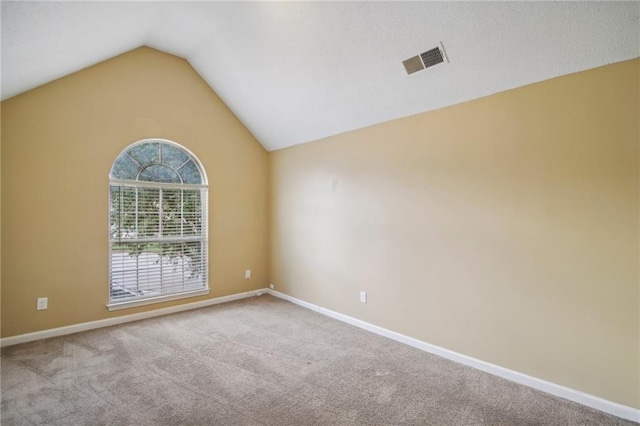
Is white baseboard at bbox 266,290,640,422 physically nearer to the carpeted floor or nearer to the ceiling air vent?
the carpeted floor

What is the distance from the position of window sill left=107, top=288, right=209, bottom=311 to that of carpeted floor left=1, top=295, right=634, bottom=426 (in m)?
0.29

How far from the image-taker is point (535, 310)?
7.87 ft

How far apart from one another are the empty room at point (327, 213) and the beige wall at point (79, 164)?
0.02m

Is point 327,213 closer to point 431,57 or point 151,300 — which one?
point 431,57

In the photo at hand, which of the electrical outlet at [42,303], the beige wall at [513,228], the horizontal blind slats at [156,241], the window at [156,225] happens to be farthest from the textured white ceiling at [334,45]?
the electrical outlet at [42,303]

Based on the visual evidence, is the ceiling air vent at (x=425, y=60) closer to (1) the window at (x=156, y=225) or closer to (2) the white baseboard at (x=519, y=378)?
(2) the white baseboard at (x=519, y=378)

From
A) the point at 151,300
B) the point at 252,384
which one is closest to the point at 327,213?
the point at 252,384

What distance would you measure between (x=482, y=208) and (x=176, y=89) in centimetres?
396

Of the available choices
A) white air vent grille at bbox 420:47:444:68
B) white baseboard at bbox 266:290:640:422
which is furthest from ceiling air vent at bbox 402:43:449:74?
white baseboard at bbox 266:290:640:422

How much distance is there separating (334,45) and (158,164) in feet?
8.73

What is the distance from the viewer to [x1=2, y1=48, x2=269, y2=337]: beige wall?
306cm

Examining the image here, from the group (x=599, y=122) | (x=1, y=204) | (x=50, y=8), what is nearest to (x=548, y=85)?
(x=599, y=122)

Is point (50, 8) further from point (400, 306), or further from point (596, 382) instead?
point (596, 382)

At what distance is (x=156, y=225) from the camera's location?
3973 millimetres
